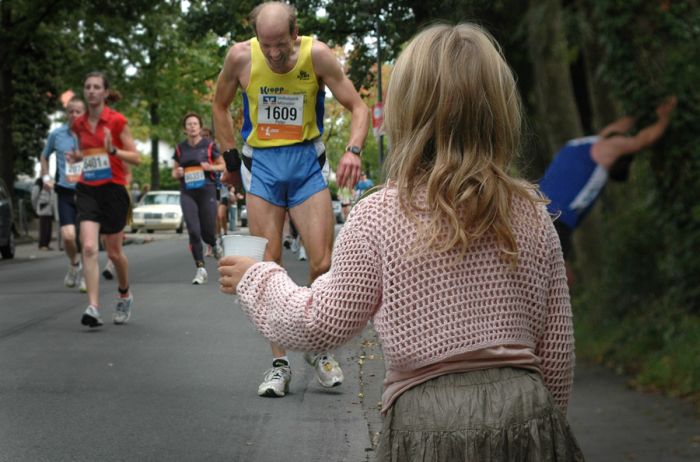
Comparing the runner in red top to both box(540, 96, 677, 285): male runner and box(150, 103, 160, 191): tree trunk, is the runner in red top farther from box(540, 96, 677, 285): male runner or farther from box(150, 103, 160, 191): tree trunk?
box(150, 103, 160, 191): tree trunk

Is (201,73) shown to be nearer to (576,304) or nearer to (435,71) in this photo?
(576,304)

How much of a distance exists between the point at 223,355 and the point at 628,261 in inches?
109

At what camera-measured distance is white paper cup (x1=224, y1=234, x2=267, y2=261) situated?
2.64 meters

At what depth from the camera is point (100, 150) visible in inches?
396

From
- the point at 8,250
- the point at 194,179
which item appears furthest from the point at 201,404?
the point at 8,250

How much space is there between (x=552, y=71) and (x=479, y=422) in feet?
21.6

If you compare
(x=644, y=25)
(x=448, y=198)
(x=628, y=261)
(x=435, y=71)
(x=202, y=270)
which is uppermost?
(x=644, y=25)

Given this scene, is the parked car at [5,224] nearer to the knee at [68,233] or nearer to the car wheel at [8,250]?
the car wheel at [8,250]

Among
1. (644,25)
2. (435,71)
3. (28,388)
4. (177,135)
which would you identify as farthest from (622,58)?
(177,135)

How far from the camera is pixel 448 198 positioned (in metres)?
2.42

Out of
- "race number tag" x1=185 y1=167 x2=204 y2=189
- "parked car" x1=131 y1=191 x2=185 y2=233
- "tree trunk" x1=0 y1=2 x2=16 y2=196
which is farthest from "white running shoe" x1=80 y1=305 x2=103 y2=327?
"parked car" x1=131 y1=191 x2=185 y2=233

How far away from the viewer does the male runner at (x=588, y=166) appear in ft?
21.0

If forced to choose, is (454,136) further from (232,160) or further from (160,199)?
(160,199)

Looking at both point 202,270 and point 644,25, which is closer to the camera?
point 644,25
